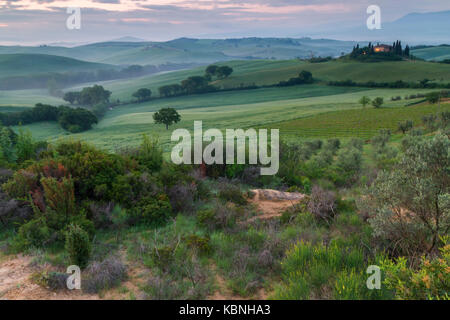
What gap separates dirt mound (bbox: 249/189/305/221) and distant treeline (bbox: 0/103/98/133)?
56140 mm

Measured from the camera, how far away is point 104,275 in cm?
560

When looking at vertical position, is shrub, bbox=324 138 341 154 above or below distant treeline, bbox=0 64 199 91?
below

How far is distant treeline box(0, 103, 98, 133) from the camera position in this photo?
6244 centimetres

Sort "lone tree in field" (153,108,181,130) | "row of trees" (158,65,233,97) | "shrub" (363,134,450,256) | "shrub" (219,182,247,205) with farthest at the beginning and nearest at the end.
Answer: "row of trees" (158,65,233,97)
"lone tree in field" (153,108,181,130)
"shrub" (219,182,247,205)
"shrub" (363,134,450,256)

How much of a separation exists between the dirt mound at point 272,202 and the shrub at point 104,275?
4.36 m

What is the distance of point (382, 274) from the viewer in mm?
5035

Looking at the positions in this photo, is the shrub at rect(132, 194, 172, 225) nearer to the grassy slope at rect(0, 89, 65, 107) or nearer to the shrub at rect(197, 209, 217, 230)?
the shrub at rect(197, 209, 217, 230)

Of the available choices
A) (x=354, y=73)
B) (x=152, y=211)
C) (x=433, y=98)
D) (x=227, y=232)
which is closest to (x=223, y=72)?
(x=354, y=73)

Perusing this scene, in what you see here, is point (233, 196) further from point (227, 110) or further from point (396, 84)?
point (396, 84)

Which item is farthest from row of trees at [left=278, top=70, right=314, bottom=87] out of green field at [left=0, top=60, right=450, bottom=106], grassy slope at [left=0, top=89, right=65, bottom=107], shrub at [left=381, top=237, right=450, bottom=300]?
shrub at [left=381, top=237, right=450, bottom=300]

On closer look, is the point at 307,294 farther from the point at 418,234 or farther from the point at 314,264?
the point at 418,234

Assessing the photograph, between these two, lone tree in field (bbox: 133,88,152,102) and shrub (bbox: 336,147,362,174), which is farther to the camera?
lone tree in field (bbox: 133,88,152,102)

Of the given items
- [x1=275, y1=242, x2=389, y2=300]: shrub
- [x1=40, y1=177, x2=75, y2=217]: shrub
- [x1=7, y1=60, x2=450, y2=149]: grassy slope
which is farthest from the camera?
[x1=7, y1=60, x2=450, y2=149]: grassy slope

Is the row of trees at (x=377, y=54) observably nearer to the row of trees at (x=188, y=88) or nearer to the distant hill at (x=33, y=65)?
the row of trees at (x=188, y=88)
